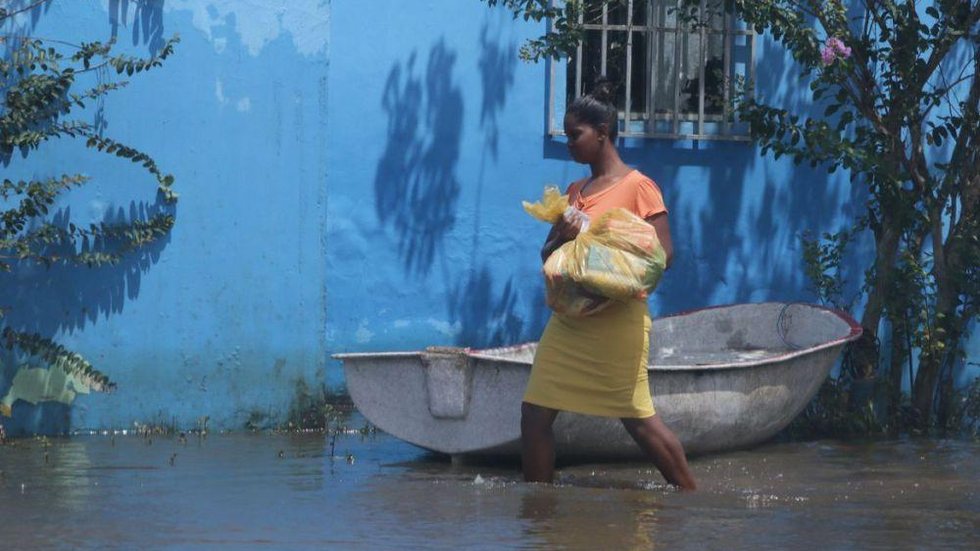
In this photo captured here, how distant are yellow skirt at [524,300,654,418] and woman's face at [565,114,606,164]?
649 millimetres

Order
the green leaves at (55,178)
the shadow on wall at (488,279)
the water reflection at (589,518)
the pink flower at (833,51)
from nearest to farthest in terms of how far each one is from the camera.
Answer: the water reflection at (589,518) < the green leaves at (55,178) < the pink flower at (833,51) < the shadow on wall at (488,279)

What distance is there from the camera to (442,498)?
6266 mm

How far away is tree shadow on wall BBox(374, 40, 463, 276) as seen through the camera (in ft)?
29.0

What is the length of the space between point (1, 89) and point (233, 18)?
130 cm

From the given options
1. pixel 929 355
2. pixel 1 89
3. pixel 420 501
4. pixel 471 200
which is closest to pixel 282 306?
pixel 471 200

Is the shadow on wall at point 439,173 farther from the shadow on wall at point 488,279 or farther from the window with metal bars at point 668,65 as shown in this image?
the window with metal bars at point 668,65

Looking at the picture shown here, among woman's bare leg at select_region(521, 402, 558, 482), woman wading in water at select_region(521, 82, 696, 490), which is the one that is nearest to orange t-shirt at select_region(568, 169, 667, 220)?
woman wading in water at select_region(521, 82, 696, 490)

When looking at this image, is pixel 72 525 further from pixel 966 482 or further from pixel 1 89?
pixel 966 482

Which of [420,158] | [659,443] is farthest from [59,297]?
[659,443]

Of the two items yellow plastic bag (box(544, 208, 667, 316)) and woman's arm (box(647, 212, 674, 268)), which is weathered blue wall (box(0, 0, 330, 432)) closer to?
yellow plastic bag (box(544, 208, 667, 316))

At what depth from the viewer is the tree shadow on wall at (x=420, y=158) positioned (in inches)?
348

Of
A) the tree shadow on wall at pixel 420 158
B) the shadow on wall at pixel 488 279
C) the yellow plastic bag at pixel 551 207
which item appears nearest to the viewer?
the yellow plastic bag at pixel 551 207

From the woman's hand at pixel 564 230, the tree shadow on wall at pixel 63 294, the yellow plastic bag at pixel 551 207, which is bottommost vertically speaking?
the tree shadow on wall at pixel 63 294

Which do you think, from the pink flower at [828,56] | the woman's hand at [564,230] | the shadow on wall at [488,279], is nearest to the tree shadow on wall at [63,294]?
the shadow on wall at [488,279]
